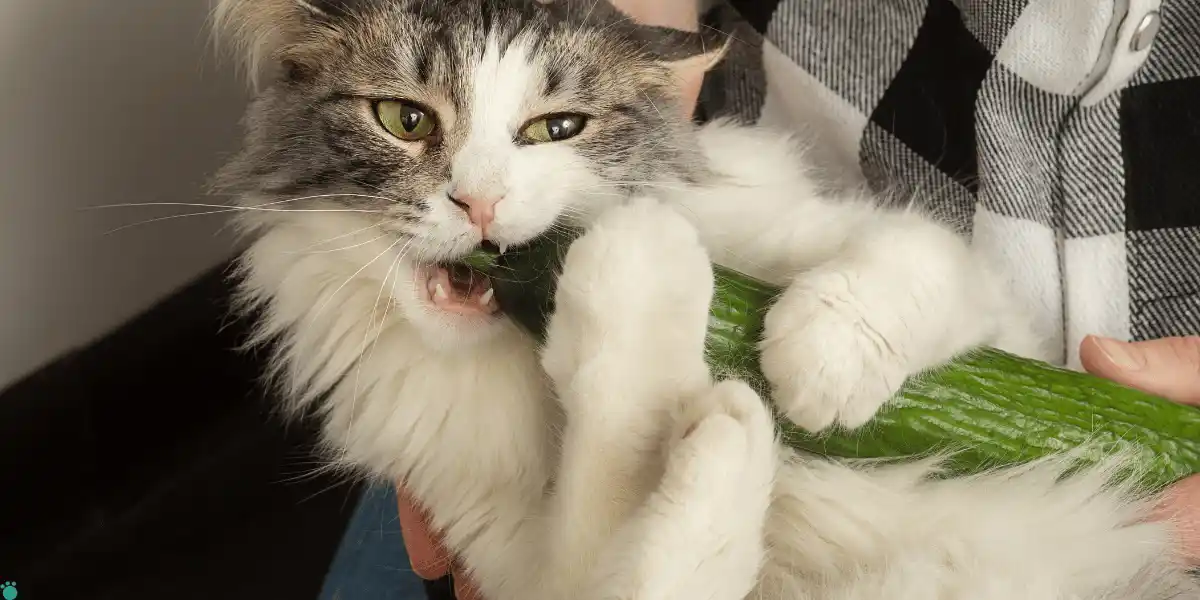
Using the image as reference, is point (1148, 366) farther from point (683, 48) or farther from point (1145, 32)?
point (683, 48)

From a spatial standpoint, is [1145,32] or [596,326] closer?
[596,326]

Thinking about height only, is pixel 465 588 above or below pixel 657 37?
below

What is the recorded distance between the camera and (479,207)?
2.68 ft

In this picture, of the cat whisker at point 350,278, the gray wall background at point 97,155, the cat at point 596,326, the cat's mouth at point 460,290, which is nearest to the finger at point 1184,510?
the cat at point 596,326

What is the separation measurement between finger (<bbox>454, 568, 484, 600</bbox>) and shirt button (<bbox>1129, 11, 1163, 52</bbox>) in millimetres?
1161

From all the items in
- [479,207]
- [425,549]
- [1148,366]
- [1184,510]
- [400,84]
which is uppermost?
[400,84]

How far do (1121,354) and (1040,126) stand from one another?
382mm

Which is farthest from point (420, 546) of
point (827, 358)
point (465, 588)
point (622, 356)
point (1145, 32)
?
point (1145, 32)

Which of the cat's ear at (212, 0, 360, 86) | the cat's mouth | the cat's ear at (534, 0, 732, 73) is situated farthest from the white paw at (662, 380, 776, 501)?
the cat's ear at (212, 0, 360, 86)

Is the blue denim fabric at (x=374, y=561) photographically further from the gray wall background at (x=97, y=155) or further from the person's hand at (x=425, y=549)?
the gray wall background at (x=97, y=155)

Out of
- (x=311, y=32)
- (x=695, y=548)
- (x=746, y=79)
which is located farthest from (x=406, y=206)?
(x=746, y=79)

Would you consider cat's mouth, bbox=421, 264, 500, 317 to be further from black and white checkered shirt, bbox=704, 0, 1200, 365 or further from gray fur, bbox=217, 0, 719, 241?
black and white checkered shirt, bbox=704, 0, 1200, 365

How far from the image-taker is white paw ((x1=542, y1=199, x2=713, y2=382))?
0.80m

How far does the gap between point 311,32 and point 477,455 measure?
0.56 m
